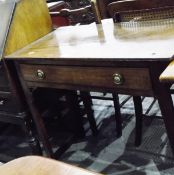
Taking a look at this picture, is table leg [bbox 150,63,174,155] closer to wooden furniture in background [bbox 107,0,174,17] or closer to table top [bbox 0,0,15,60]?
wooden furniture in background [bbox 107,0,174,17]

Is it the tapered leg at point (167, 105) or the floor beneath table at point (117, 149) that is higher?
the tapered leg at point (167, 105)

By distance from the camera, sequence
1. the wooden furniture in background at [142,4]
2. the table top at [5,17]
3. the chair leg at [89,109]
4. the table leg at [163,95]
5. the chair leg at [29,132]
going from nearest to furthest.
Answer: the table leg at [163,95] < the wooden furniture in background at [142,4] < the table top at [5,17] < the chair leg at [29,132] < the chair leg at [89,109]

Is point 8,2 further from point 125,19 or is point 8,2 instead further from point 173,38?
point 173,38

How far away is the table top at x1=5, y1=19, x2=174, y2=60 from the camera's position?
1412 mm

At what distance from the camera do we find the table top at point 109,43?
4.63 feet

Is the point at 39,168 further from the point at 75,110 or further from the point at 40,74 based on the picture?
the point at 75,110

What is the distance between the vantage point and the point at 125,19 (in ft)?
6.10

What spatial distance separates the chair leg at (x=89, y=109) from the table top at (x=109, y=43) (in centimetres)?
51

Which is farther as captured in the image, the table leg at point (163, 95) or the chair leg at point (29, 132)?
the chair leg at point (29, 132)

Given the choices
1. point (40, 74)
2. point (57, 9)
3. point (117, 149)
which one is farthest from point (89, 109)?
point (57, 9)

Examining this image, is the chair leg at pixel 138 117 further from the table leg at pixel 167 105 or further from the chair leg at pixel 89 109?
the table leg at pixel 167 105

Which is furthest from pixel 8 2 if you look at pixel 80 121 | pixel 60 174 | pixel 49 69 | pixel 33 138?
pixel 60 174

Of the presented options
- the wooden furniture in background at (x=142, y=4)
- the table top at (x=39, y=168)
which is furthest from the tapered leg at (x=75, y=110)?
the table top at (x=39, y=168)

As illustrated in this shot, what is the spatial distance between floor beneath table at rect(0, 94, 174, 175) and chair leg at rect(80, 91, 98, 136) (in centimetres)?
8
